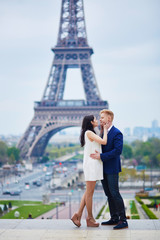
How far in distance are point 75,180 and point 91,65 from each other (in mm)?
15088

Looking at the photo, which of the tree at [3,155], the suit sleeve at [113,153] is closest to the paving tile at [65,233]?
the suit sleeve at [113,153]

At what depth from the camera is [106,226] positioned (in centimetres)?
726

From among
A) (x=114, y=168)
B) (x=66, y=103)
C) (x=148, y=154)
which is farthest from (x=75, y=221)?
(x=148, y=154)

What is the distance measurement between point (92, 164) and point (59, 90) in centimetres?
5022

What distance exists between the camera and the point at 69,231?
6.88 m

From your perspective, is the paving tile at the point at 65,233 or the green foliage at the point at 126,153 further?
the green foliage at the point at 126,153

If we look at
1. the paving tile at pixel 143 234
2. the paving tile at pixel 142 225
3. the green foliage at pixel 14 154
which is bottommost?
the paving tile at pixel 143 234

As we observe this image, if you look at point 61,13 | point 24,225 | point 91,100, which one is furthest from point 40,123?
point 24,225

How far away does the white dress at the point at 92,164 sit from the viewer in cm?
710

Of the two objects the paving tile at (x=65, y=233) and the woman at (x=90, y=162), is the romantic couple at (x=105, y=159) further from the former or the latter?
the paving tile at (x=65, y=233)

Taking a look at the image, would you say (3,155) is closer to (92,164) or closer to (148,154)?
(148,154)

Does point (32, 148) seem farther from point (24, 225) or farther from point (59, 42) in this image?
point (24, 225)

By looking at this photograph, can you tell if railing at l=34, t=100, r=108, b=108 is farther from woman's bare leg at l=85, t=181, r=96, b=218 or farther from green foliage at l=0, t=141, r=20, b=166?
woman's bare leg at l=85, t=181, r=96, b=218

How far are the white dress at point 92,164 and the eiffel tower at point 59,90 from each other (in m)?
47.5
